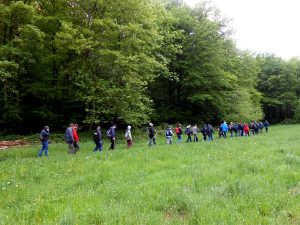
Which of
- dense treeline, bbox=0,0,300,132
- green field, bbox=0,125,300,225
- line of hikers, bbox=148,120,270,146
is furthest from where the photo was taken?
dense treeline, bbox=0,0,300,132

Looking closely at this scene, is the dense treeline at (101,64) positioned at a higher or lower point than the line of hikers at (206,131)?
higher

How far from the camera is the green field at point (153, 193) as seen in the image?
7203 millimetres

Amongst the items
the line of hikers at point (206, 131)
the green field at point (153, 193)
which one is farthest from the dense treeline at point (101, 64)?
the green field at point (153, 193)

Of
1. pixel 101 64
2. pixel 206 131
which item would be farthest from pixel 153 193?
pixel 101 64

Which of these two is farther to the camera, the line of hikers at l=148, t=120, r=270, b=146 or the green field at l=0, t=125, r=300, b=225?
the line of hikers at l=148, t=120, r=270, b=146

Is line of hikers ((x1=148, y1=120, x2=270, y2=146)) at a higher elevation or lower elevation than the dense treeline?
lower

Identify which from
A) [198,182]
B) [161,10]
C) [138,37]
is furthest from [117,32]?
[198,182]

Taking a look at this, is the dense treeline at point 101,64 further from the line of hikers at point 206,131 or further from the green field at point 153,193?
Answer: the green field at point 153,193

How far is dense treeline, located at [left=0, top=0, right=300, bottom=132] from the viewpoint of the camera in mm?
32375

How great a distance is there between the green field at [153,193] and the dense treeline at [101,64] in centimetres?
1780

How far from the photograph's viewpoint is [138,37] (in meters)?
34.7

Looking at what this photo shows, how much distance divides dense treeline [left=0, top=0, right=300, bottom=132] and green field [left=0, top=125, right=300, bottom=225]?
58.4 feet

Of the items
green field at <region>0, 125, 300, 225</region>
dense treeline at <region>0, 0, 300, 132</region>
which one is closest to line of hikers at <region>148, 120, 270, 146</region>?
dense treeline at <region>0, 0, 300, 132</region>

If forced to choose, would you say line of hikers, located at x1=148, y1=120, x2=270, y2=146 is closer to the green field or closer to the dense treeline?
the dense treeline
